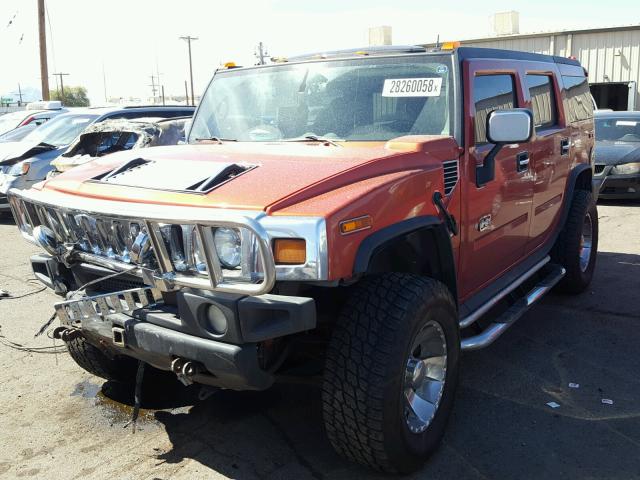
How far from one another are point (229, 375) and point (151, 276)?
1.77ft

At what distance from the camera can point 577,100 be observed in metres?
5.73

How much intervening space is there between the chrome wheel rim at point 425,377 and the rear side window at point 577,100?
2.96 m

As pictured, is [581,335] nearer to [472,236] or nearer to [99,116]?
[472,236]

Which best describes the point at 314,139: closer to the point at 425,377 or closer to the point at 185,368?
the point at 425,377

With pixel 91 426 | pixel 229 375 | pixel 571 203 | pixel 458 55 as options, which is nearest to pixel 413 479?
pixel 229 375

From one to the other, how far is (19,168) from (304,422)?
8140 mm

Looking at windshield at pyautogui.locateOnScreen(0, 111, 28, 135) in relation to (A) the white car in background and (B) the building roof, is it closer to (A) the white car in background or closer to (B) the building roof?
(A) the white car in background

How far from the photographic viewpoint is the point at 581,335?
15.9 feet

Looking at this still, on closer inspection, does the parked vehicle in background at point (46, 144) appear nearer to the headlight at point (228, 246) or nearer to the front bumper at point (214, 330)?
the front bumper at point (214, 330)

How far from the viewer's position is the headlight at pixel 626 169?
10.4 m

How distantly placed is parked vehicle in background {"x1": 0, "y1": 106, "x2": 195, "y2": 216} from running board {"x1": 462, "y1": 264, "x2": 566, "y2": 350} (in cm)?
761

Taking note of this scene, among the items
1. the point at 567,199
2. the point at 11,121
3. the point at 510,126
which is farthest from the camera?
the point at 11,121

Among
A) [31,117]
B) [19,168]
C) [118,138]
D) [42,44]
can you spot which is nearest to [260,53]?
[118,138]

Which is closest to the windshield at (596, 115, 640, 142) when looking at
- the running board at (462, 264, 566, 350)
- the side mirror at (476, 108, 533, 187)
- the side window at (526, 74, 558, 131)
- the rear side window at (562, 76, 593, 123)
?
the rear side window at (562, 76, 593, 123)
